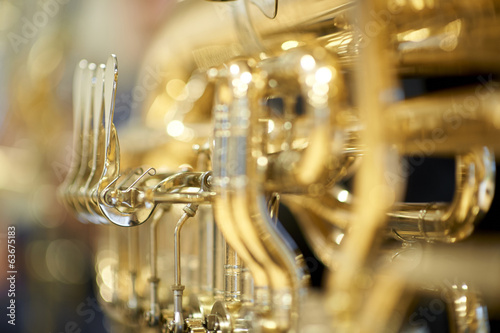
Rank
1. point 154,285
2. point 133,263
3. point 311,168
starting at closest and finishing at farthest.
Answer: point 311,168 < point 154,285 < point 133,263

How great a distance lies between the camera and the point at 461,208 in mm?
443

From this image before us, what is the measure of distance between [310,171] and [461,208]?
0.16 m

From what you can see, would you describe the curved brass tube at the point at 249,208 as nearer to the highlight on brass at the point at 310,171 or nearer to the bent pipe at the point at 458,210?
the highlight on brass at the point at 310,171

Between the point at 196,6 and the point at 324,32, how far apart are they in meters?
0.28

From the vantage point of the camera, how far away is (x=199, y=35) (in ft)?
2.33

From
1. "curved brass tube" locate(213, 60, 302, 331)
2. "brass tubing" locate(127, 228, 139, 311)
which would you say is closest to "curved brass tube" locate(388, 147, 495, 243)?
"curved brass tube" locate(213, 60, 302, 331)

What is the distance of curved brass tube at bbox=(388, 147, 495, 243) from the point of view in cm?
45

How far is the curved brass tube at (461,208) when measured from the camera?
1.46ft

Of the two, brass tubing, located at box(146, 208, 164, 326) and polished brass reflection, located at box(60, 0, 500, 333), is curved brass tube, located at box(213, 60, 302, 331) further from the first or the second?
brass tubing, located at box(146, 208, 164, 326)

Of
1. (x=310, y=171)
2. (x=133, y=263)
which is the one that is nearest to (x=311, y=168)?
(x=310, y=171)

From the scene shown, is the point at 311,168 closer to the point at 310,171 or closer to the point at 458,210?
the point at 310,171

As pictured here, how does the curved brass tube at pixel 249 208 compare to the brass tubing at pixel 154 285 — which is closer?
the curved brass tube at pixel 249 208

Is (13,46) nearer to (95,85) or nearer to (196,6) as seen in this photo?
(196,6)

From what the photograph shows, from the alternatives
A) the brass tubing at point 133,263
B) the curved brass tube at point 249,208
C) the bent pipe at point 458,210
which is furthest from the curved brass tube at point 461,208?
the brass tubing at point 133,263
